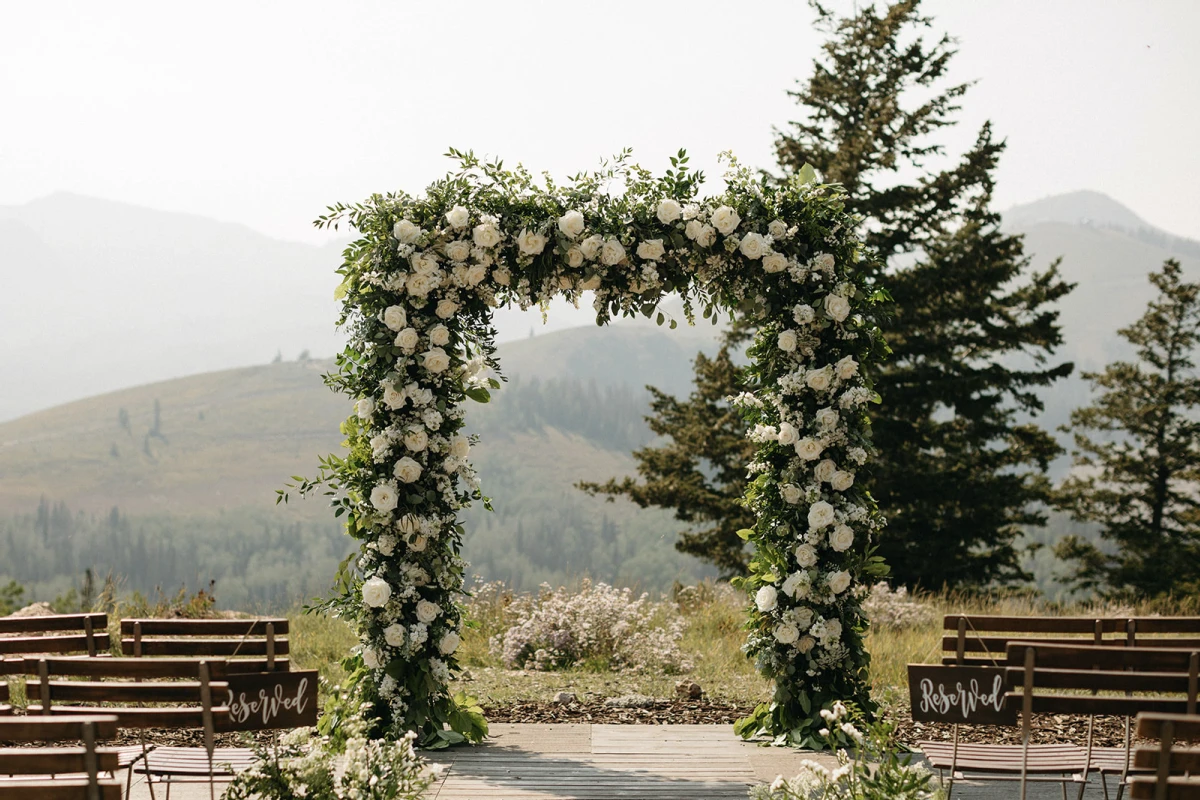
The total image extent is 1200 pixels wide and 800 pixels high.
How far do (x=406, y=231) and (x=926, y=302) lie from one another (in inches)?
601

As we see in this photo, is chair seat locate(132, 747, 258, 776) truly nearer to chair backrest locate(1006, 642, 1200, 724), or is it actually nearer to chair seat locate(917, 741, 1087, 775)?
chair seat locate(917, 741, 1087, 775)

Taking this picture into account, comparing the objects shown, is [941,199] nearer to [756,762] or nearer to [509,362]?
[756,762]

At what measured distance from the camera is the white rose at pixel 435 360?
22.7ft

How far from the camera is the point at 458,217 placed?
691 cm

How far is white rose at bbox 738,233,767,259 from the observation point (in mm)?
6969

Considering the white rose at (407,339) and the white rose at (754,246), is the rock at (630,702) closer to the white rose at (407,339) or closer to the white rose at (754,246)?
the white rose at (407,339)

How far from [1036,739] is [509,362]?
90.1 m

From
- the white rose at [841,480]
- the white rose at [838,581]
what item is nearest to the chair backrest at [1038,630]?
the white rose at [838,581]

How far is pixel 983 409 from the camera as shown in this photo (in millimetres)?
20469

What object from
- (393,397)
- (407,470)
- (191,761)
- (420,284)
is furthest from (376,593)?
(420,284)

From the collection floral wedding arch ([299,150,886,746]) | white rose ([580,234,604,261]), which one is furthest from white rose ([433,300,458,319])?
white rose ([580,234,604,261])

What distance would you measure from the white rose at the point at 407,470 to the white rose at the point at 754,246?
2513mm

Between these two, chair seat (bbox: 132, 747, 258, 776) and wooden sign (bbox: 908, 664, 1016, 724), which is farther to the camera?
chair seat (bbox: 132, 747, 258, 776)

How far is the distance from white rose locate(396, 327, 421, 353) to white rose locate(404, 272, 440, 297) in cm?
24
